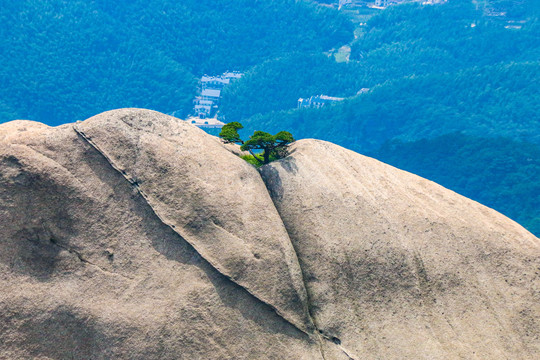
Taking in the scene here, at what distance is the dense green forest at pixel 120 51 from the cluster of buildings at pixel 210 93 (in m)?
2.35

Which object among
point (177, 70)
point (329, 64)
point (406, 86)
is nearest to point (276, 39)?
point (329, 64)

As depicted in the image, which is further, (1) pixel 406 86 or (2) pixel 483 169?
(1) pixel 406 86

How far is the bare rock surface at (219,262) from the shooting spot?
89.0 feet

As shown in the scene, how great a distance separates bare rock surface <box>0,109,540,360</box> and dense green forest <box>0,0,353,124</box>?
127 meters

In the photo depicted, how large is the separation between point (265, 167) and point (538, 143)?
11013cm

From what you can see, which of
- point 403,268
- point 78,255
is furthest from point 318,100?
point 78,255

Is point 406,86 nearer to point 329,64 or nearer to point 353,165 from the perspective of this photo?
point 329,64

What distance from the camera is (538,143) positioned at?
12925 cm

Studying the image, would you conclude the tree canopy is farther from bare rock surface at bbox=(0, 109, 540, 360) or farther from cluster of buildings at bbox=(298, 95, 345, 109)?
cluster of buildings at bbox=(298, 95, 345, 109)

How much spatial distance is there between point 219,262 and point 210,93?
148449 mm

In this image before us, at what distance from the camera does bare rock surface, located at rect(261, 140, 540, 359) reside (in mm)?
28438

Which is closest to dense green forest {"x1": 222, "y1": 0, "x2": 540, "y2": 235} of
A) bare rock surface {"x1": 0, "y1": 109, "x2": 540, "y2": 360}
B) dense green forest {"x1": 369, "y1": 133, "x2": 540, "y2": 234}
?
dense green forest {"x1": 369, "y1": 133, "x2": 540, "y2": 234}

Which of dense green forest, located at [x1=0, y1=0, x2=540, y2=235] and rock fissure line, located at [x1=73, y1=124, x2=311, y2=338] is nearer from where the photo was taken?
rock fissure line, located at [x1=73, y1=124, x2=311, y2=338]

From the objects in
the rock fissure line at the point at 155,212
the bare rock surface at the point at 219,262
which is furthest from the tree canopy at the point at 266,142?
the rock fissure line at the point at 155,212
